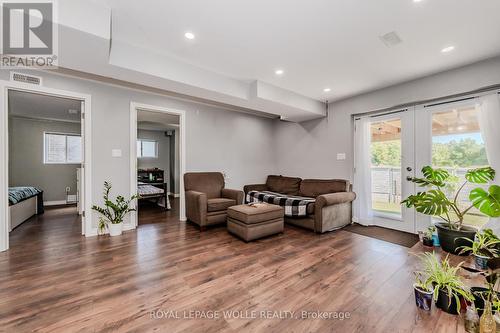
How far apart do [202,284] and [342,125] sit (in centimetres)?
391

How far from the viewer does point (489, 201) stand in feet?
6.71

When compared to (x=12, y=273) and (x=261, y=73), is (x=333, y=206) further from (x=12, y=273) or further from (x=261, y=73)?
(x=12, y=273)

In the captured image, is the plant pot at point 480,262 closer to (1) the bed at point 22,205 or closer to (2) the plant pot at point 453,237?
(2) the plant pot at point 453,237

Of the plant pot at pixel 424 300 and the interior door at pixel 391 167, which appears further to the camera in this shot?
the interior door at pixel 391 167

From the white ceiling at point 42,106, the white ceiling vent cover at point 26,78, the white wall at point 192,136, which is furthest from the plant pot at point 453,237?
the white ceiling at point 42,106

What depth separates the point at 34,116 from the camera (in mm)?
5379

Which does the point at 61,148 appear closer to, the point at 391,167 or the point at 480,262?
the point at 391,167

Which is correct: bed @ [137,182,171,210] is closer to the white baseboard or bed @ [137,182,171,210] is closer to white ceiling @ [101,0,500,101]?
the white baseboard

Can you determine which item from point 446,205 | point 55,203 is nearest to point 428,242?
point 446,205

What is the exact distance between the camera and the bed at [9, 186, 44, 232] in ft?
11.5

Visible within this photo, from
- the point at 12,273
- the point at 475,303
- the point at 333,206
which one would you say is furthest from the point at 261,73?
the point at 12,273

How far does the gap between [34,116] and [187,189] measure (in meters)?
4.90

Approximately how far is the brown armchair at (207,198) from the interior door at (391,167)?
2.64 metres

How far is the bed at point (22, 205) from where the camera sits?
3518 millimetres
